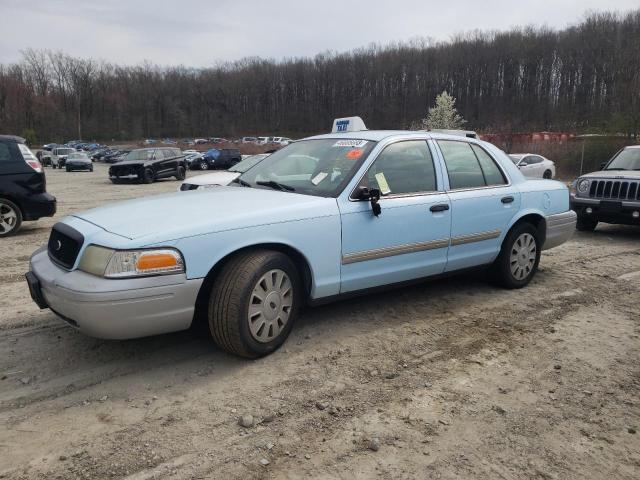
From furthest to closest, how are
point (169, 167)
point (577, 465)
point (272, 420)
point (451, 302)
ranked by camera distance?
point (169, 167) → point (451, 302) → point (272, 420) → point (577, 465)

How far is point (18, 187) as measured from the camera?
325 inches

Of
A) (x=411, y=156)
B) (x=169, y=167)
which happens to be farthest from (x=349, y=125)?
(x=169, y=167)

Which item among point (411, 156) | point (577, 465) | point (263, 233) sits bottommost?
point (577, 465)

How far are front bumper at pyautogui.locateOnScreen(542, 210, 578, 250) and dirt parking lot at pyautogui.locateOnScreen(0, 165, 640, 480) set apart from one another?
3.54 ft

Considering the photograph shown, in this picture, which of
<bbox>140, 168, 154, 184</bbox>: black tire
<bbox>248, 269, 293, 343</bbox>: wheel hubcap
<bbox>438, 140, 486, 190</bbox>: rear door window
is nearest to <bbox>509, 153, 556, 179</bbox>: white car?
<bbox>140, 168, 154, 184</bbox>: black tire

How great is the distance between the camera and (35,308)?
15.3ft

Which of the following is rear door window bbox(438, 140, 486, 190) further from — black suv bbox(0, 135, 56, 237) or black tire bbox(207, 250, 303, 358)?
Result: black suv bbox(0, 135, 56, 237)

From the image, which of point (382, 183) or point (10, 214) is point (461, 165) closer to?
point (382, 183)

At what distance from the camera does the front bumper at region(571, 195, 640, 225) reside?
8.18m

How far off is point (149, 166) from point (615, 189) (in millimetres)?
18403

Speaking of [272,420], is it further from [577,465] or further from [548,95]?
[548,95]

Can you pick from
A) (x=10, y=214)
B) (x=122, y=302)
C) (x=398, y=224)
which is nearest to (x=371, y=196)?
(x=398, y=224)

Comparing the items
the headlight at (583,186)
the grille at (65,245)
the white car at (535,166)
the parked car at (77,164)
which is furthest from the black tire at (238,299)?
the parked car at (77,164)

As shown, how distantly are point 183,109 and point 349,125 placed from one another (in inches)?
4484
